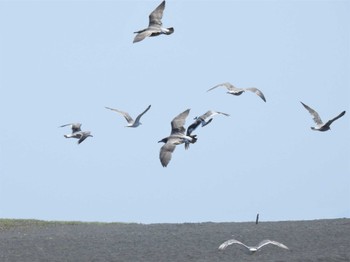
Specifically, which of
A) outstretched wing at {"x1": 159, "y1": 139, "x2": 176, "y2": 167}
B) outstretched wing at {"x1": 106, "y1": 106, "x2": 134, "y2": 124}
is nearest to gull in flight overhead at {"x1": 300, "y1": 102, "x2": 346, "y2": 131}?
outstretched wing at {"x1": 106, "y1": 106, "x2": 134, "y2": 124}

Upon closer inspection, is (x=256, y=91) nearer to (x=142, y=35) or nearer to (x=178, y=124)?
(x=178, y=124)

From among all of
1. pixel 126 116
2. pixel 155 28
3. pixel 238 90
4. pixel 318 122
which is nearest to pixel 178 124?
pixel 238 90

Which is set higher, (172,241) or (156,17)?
(156,17)

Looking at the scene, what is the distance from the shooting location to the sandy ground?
34.1 meters

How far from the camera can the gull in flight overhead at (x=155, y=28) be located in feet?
107

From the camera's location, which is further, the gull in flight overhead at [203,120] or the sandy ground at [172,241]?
the gull in flight overhead at [203,120]

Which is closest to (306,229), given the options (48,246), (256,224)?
(256,224)

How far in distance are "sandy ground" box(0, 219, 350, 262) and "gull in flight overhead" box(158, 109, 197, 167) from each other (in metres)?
3.79

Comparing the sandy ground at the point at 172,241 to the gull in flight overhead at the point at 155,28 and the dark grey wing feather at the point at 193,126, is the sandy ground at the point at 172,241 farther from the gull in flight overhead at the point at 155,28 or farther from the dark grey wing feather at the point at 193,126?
the gull in flight overhead at the point at 155,28

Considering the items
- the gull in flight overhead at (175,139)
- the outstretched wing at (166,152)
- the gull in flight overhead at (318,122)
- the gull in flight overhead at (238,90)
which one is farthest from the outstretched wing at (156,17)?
the gull in flight overhead at (318,122)

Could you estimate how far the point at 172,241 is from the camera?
126ft

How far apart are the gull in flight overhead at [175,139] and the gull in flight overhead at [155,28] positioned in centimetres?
317

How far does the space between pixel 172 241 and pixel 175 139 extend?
6488 millimetres

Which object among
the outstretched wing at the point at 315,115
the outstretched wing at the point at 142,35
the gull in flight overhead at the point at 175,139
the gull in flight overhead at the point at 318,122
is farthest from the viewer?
the outstretched wing at the point at 315,115
